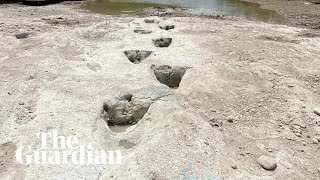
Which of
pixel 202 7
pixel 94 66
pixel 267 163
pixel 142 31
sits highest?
pixel 202 7

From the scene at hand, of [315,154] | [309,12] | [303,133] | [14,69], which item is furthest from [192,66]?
[309,12]

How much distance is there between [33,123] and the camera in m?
6.54

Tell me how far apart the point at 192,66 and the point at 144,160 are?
15.3 ft

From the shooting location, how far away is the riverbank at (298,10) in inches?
687

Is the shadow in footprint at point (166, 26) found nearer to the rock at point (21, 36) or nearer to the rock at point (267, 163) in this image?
the rock at point (21, 36)

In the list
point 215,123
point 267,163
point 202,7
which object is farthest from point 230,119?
point 202,7

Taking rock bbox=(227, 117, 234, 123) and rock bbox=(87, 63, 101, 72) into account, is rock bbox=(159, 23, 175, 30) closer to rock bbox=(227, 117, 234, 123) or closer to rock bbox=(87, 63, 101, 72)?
rock bbox=(87, 63, 101, 72)

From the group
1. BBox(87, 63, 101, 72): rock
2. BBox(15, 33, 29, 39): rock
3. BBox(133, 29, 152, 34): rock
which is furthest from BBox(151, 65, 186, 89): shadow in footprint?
BBox(15, 33, 29, 39): rock

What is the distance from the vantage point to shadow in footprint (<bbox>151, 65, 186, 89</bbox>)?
9.53 m

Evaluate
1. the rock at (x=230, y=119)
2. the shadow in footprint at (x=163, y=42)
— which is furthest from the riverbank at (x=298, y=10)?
the rock at (x=230, y=119)

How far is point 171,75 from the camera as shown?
9.57m

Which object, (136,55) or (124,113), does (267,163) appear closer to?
(124,113)

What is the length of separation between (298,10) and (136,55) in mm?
14736

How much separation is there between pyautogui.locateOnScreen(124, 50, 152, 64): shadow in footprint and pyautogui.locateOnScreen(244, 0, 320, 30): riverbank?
9.60 metres
